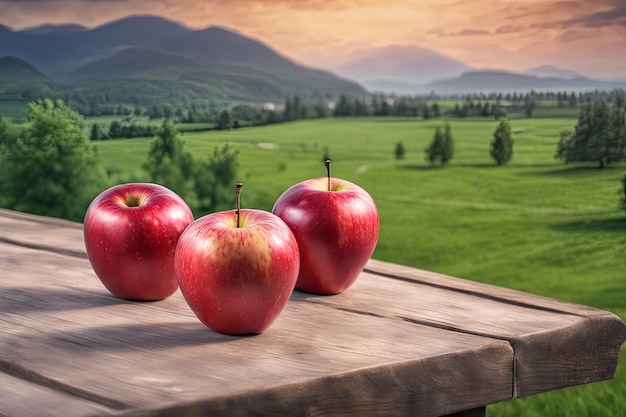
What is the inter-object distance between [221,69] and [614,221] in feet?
6.28

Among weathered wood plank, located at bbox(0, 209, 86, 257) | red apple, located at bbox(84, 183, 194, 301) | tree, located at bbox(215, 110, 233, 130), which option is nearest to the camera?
red apple, located at bbox(84, 183, 194, 301)

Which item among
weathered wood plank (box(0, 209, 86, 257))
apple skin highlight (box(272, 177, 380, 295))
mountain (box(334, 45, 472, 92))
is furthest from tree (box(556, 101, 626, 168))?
apple skin highlight (box(272, 177, 380, 295))

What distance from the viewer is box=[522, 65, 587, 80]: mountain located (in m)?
3.49

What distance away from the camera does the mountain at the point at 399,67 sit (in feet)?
12.7

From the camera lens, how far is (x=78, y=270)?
133cm

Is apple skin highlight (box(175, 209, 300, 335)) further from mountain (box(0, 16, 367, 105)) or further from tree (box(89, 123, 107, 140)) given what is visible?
mountain (box(0, 16, 367, 105))

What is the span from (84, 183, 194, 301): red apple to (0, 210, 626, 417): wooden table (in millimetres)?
29

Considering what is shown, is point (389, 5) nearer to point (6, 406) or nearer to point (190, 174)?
point (190, 174)

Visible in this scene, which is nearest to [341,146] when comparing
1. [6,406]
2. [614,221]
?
[614,221]

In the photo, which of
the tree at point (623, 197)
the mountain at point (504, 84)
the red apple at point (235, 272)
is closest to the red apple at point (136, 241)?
the red apple at point (235, 272)

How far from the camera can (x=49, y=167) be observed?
3.61 metres

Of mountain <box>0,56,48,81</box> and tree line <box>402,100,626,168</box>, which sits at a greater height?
mountain <box>0,56,48,81</box>

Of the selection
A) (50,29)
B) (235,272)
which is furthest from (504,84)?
(235,272)

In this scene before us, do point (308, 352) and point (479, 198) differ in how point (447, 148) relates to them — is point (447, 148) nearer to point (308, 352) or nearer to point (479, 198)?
point (479, 198)
